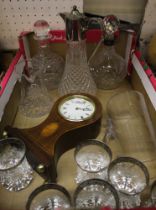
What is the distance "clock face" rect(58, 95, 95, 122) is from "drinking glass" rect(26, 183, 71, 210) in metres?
0.20

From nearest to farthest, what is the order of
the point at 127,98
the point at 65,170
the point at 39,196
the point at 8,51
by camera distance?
the point at 39,196
the point at 65,170
the point at 127,98
the point at 8,51

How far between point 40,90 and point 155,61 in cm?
41

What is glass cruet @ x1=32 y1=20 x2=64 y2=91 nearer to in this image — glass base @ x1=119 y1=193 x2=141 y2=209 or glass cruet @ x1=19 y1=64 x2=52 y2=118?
glass cruet @ x1=19 y1=64 x2=52 y2=118

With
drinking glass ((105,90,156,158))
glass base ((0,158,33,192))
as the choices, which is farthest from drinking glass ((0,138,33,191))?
drinking glass ((105,90,156,158))

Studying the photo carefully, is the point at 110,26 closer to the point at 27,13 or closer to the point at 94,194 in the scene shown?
the point at 27,13

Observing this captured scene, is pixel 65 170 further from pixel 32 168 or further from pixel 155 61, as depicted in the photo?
pixel 155 61

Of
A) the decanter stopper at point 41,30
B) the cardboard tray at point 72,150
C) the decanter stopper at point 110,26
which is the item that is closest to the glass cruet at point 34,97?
the cardboard tray at point 72,150

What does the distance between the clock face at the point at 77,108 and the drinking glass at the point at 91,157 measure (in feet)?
0.28

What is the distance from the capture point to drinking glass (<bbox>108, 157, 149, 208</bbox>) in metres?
0.49

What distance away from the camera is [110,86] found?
830 millimetres

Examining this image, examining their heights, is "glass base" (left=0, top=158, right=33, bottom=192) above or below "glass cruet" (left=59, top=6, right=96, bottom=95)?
below

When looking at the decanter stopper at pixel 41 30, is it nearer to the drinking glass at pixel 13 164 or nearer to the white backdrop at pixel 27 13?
the white backdrop at pixel 27 13

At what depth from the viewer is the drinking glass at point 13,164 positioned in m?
0.54

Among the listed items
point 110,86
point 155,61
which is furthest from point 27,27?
point 155,61
